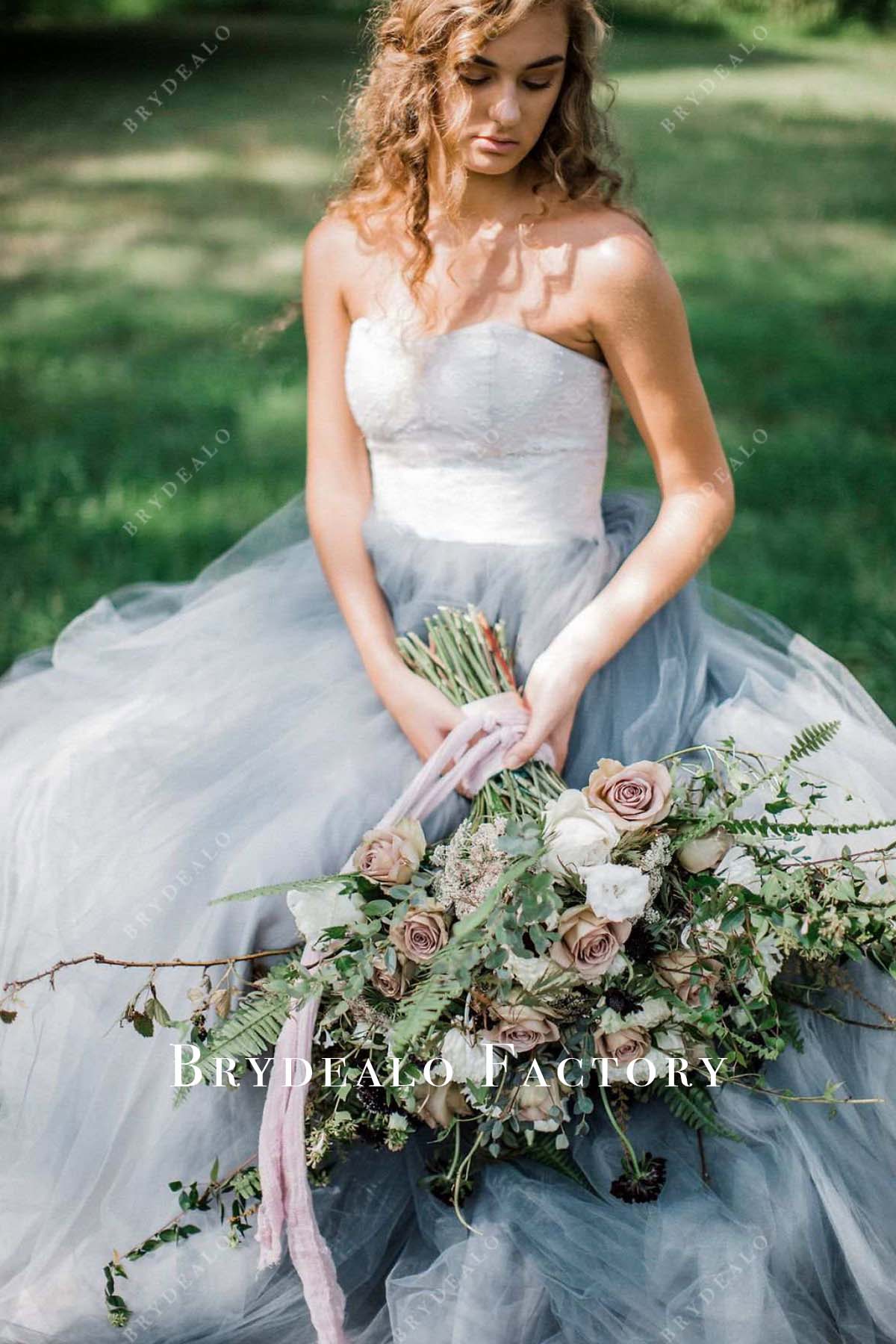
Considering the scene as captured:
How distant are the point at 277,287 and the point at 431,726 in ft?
16.8

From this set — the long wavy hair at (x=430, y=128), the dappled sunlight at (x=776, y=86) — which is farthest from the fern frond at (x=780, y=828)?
the dappled sunlight at (x=776, y=86)

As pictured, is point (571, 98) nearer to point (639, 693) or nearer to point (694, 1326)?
point (639, 693)

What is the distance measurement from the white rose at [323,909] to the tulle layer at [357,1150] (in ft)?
0.47

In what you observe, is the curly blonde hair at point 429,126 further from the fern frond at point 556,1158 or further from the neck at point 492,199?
the fern frond at point 556,1158

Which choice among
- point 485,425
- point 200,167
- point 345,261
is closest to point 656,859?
point 485,425

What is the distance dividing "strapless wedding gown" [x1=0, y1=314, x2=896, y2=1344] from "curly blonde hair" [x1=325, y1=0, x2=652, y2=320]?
0.20m

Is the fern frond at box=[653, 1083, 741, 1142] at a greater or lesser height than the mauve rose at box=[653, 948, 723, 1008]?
lesser

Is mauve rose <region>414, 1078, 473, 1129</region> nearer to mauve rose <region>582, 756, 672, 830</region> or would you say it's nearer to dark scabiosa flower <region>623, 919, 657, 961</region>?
dark scabiosa flower <region>623, 919, 657, 961</region>

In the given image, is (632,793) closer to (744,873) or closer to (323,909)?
(744,873)

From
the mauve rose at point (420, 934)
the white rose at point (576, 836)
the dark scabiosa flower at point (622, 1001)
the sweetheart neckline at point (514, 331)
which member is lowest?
the dark scabiosa flower at point (622, 1001)

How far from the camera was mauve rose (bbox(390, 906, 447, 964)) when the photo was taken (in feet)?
6.41

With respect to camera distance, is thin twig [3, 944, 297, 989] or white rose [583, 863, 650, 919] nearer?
white rose [583, 863, 650, 919]

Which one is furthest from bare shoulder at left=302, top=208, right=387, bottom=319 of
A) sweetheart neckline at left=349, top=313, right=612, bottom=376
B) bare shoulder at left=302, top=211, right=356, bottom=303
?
sweetheart neckline at left=349, top=313, right=612, bottom=376

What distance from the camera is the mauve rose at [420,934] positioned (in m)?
1.96
